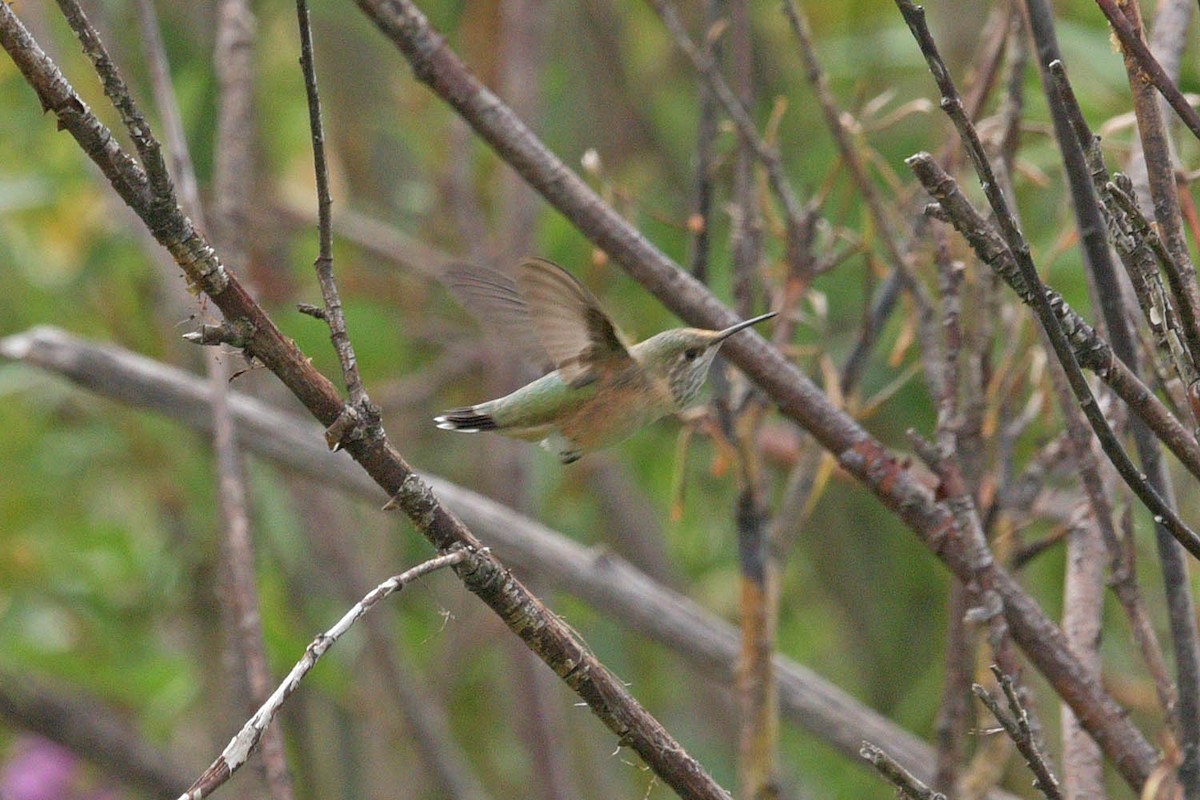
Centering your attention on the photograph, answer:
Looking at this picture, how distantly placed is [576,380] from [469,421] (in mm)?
145

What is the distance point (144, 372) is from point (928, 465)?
1411mm

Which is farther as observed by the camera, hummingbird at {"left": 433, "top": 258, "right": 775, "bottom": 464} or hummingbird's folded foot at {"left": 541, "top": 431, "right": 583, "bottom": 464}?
hummingbird's folded foot at {"left": 541, "top": 431, "right": 583, "bottom": 464}

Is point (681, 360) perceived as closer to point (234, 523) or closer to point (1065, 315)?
point (234, 523)

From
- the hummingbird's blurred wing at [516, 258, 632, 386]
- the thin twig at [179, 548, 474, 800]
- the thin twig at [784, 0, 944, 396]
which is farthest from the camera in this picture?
the thin twig at [784, 0, 944, 396]

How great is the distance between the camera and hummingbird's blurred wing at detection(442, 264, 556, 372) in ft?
5.42

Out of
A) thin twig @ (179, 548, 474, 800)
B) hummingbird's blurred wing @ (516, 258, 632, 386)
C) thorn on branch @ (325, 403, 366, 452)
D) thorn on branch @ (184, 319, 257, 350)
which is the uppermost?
hummingbird's blurred wing @ (516, 258, 632, 386)

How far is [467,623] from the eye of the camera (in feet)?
11.6

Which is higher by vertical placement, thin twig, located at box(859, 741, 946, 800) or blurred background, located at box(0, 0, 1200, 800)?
blurred background, located at box(0, 0, 1200, 800)

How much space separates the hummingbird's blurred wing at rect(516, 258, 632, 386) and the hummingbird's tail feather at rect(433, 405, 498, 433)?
12 cm

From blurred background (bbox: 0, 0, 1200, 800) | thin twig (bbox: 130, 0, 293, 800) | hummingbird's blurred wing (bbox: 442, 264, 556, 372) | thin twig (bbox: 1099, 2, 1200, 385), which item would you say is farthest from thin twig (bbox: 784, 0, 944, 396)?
thin twig (bbox: 130, 0, 293, 800)

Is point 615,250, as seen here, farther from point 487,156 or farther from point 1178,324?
point 487,156

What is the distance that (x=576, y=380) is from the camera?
70.4 inches

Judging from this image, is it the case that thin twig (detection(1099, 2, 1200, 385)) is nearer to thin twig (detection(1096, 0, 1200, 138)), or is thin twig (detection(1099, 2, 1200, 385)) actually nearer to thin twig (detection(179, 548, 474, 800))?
thin twig (detection(1096, 0, 1200, 138))

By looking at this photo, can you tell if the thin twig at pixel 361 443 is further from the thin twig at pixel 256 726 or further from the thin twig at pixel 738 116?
the thin twig at pixel 738 116
